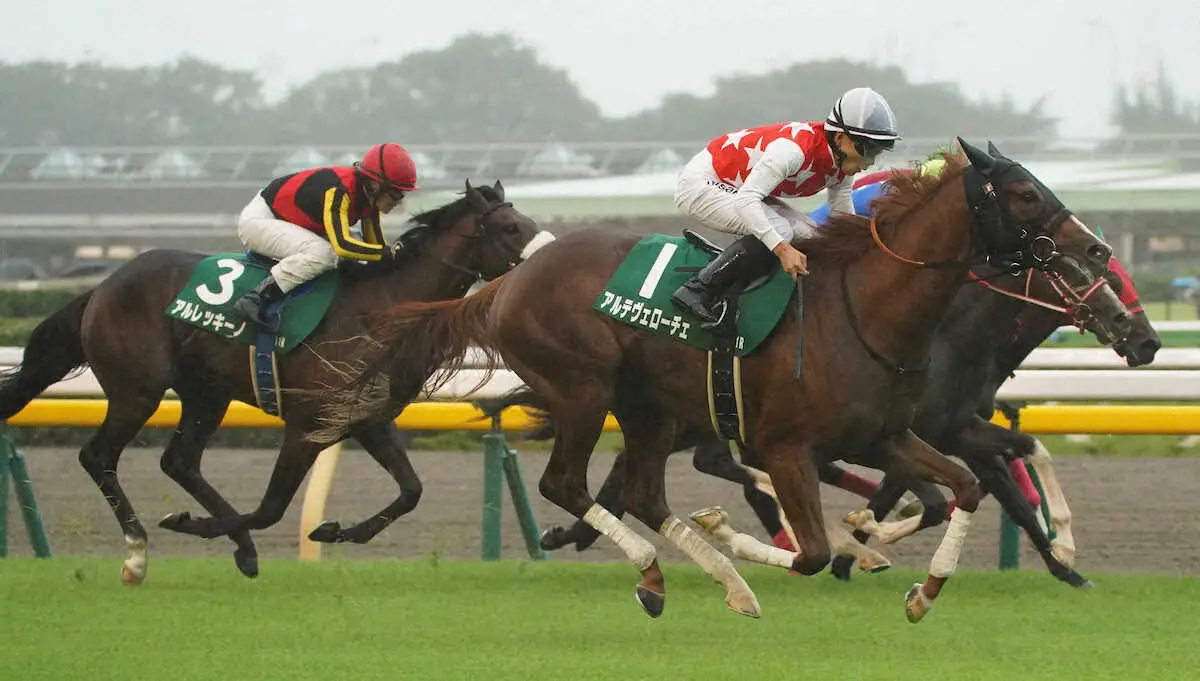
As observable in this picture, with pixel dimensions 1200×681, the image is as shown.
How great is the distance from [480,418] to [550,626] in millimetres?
2015

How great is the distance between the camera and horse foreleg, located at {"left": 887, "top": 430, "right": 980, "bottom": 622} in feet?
16.3

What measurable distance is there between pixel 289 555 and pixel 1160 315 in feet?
32.9

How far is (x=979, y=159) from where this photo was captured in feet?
15.9

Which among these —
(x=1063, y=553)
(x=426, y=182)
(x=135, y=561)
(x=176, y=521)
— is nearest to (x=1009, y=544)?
(x=1063, y=553)

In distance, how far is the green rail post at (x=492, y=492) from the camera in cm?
724

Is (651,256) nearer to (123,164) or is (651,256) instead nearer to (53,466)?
(53,466)

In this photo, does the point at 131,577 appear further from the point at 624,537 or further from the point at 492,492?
the point at 624,537

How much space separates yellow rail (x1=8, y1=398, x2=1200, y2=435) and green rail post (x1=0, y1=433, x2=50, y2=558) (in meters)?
0.29

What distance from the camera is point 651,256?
5.51m

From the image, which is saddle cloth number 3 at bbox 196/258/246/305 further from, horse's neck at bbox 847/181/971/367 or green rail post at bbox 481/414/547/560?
horse's neck at bbox 847/181/971/367

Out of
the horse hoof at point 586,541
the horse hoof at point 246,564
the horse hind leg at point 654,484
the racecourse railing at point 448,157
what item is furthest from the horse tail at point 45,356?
the racecourse railing at point 448,157

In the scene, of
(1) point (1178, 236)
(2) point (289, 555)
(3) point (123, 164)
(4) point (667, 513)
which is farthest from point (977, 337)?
(3) point (123, 164)

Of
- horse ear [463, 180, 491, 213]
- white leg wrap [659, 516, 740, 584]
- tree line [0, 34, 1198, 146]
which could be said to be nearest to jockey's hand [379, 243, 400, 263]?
horse ear [463, 180, 491, 213]

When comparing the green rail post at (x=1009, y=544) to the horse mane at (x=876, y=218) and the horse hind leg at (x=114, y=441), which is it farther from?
the horse hind leg at (x=114, y=441)
